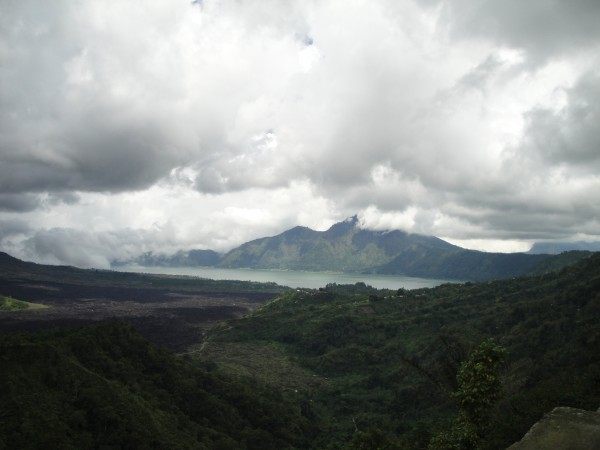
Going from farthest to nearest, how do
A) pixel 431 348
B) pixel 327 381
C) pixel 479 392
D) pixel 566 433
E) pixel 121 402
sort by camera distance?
pixel 431 348, pixel 327 381, pixel 121 402, pixel 479 392, pixel 566 433

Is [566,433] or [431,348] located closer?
A: [566,433]

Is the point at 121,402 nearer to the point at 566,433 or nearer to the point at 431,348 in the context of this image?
the point at 566,433

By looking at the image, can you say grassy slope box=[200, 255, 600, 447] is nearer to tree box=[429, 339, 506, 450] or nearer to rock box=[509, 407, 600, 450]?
tree box=[429, 339, 506, 450]

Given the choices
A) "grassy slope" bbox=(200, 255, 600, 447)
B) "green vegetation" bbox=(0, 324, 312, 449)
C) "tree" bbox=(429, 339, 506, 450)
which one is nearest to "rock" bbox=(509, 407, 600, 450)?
"tree" bbox=(429, 339, 506, 450)

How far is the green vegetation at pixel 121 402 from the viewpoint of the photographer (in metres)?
44.0

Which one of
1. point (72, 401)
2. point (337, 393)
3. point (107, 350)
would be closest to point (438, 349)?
point (337, 393)

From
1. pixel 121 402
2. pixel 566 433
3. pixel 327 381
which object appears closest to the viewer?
pixel 566 433

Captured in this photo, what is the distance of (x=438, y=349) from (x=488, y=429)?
9157 cm

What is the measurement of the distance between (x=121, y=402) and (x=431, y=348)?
9211 cm

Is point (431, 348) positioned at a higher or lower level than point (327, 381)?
higher

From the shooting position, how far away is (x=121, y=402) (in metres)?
50.8

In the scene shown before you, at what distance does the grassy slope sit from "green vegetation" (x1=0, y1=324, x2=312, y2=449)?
15.7 m

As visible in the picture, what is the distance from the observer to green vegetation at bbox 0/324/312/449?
44.0 metres

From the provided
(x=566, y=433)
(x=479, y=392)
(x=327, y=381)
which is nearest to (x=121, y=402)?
(x=479, y=392)
